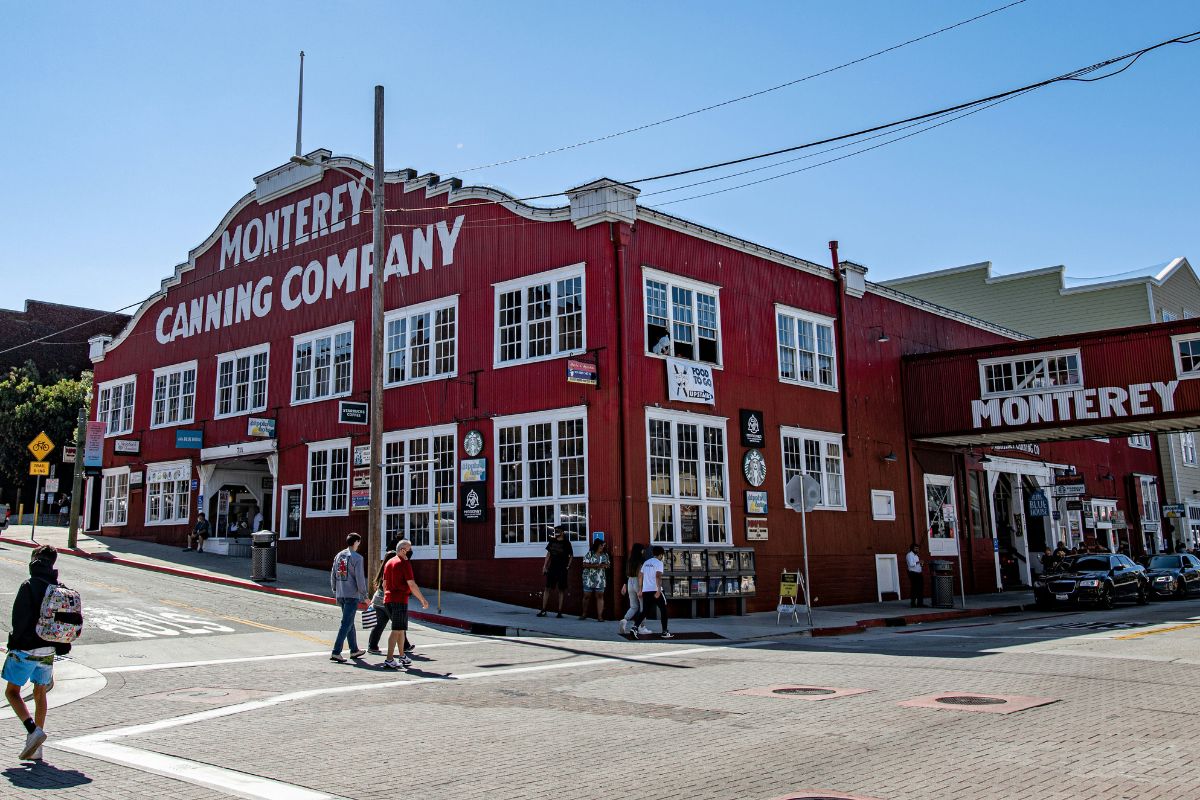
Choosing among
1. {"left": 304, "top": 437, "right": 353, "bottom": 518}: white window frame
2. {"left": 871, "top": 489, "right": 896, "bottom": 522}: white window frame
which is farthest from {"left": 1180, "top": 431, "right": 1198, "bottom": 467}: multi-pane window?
{"left": 304, "top": 437, "right": 353, "bottom": 518}: white window frame

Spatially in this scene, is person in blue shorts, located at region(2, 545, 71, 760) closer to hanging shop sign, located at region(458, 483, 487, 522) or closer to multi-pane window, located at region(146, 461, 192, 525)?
hanging shop sign, located at region(458, 483, 487, 522)

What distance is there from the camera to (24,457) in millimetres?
52250

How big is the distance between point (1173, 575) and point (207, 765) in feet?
96.6

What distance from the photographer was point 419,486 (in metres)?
24.8

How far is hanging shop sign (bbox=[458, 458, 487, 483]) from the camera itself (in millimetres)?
23000

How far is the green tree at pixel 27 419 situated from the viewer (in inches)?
2036

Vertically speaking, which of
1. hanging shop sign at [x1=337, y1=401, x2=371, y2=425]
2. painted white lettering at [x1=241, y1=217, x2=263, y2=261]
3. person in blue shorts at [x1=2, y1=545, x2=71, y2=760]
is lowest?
person in blue shorts at [x1=2, y1=545, x2=71, y2=760]

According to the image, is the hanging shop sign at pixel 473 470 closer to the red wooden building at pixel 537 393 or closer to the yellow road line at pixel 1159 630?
the red wooden building at pixel 537 393

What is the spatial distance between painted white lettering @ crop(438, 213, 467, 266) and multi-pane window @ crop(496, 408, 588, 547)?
16.0ft

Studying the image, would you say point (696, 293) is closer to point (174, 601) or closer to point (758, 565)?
point (758, 565)

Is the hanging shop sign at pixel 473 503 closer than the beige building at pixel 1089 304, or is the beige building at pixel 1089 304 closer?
the hanging shop sign at pixel 473 503

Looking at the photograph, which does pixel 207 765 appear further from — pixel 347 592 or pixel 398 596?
pixel 347 592

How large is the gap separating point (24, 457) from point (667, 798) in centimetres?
5548

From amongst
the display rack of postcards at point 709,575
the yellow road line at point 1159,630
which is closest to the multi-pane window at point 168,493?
the display rack of postcards at point 709,575
